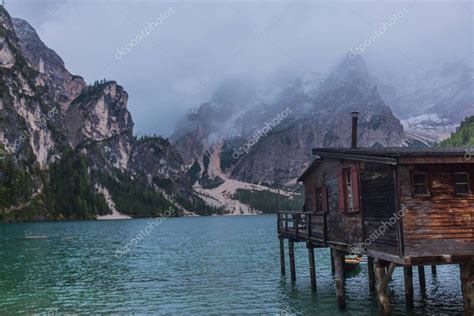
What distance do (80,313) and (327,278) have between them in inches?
840

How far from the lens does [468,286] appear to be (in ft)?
71.2

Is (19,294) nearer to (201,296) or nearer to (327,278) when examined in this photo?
(201,296)

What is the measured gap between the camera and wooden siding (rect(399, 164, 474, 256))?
68.2ft

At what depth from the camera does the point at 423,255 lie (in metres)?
20.4

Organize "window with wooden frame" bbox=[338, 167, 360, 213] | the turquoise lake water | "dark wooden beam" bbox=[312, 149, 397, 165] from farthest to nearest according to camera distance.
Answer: the turquoise lake water
"window with wooden frame" bbox=[338, 167, 360, 213]
"dark wooden beam" bbox=[312, 149, 397, 165]

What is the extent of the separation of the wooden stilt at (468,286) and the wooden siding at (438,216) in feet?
4.12

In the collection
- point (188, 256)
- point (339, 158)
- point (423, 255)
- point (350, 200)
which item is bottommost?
point (188, 256)

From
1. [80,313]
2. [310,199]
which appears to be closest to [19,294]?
[80,313]

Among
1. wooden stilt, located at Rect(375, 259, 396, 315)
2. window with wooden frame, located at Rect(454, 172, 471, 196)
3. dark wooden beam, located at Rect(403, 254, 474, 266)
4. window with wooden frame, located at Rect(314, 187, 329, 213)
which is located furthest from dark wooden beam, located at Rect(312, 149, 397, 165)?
wooden stilt, located at Rect(375, 259, 396, 315)

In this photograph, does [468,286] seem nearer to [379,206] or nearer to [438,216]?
[438,216]

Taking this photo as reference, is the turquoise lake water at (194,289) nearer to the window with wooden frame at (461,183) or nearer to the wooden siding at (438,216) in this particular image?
the wooden siding at (438,216)

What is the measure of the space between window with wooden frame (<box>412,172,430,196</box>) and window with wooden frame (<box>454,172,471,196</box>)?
1414 millimetres

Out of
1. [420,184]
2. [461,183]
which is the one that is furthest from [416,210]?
[461,183]

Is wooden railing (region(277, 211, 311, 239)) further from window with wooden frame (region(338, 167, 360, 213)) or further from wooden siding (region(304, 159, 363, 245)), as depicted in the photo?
window with wooden frame (region(338, 167, 360, 213))
